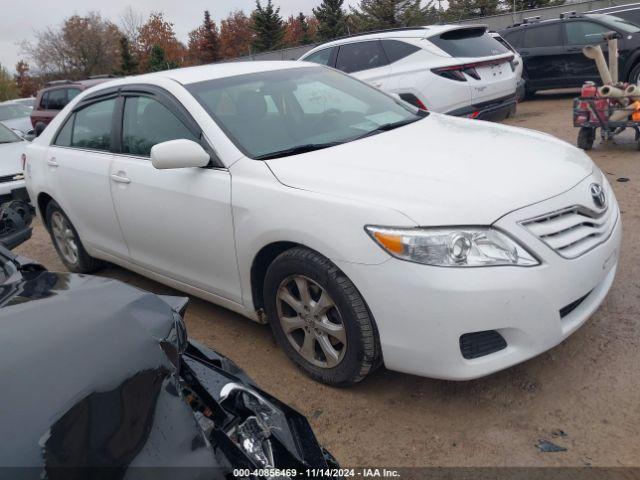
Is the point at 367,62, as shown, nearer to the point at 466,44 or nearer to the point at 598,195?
the point at 466,44

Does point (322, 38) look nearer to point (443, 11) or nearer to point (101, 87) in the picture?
point (443, 11)

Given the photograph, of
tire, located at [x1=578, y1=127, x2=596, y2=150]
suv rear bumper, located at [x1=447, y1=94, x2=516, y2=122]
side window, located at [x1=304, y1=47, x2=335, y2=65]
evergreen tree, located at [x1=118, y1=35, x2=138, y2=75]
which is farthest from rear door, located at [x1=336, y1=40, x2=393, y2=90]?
evergreen tree, located at [x1=118, y1=35, x2=138, y2=75]

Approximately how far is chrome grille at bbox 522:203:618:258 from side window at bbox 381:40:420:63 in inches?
234

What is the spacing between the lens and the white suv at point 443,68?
25.2ft

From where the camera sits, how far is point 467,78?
772cm

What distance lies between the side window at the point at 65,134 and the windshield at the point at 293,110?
1.66 meters

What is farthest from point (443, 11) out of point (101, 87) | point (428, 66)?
point (101, 87)

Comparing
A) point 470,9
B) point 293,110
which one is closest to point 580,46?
point 293,110

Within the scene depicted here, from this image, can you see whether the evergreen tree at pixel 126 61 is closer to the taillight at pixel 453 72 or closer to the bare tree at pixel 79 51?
the bare tree at pixel 79 51

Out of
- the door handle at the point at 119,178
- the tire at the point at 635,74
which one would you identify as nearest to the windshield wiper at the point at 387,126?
the door handle at the point at 119,178

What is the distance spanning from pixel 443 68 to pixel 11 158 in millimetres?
6256

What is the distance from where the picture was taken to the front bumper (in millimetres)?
2430

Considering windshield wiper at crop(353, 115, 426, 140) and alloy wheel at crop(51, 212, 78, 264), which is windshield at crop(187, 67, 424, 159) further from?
alloy wheel at crop(51, 212, 78, 264)

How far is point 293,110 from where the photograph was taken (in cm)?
365
